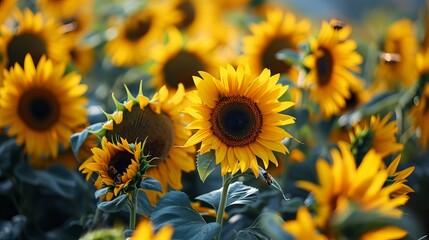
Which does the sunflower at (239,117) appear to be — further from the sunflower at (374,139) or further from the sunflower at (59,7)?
the sunflower at (59,7)

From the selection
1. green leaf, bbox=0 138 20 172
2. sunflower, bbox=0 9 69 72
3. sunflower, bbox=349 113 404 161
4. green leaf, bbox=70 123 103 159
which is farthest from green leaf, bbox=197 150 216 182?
sunflower, bbox=0 9 69 72

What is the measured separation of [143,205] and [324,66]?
0.67 m

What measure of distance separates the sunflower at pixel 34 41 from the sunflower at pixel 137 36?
480mm

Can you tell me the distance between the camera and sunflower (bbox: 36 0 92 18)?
252 centimetres

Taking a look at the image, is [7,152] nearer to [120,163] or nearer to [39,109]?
[39,109]

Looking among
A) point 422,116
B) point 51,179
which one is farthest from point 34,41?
point 422,116

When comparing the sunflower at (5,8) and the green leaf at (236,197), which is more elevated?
the sunflower at (5,8)

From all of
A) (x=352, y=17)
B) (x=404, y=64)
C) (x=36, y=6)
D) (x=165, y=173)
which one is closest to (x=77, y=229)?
(x=165, y=173)

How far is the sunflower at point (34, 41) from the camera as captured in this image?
1.89 metres

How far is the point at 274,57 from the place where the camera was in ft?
7.31

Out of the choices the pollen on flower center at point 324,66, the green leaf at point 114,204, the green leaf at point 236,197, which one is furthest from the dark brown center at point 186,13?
the green leaf at point 114,204

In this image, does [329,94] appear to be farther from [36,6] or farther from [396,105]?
[36,6]

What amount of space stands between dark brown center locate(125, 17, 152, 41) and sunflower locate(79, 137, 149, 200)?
1218 mm

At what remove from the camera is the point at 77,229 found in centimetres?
173
